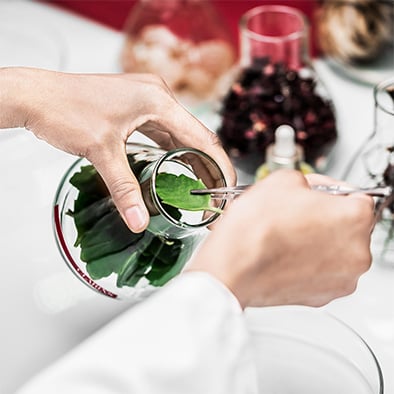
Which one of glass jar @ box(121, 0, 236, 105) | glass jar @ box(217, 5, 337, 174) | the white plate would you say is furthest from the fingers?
the white plate

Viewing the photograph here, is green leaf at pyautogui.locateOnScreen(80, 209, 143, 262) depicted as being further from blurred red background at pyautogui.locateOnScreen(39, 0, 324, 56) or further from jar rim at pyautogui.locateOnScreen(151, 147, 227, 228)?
blurred red background at pyautogui.locateOnScreen(39, 0, 324, 56)

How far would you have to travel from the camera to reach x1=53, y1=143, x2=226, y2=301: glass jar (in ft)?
1.99

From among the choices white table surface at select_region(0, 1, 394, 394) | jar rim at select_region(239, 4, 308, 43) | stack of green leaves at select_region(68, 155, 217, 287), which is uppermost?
jar rim at select_region(239, 4, 308, 43)

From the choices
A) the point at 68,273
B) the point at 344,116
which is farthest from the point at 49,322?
the point at 344,116

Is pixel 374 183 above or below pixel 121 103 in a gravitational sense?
below

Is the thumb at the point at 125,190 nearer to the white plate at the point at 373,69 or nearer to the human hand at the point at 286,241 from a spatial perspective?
the human hand at the point at 286,241

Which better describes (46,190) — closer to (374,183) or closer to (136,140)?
(136,140)

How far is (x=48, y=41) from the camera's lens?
116 cm

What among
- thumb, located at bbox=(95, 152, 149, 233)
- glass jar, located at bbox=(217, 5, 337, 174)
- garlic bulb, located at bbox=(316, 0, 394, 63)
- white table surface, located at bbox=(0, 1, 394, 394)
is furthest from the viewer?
garlic bulb, located at bbox=(316, 0, 394, 63)

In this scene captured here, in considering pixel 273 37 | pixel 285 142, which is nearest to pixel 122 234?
pixel 285 142

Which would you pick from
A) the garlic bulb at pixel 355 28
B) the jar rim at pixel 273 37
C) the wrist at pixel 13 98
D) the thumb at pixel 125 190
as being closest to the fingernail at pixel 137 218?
the thumb at pixel 125 190

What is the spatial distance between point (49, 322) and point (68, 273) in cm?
5

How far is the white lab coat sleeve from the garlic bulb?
0.58 m

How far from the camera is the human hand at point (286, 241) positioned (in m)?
0.52
